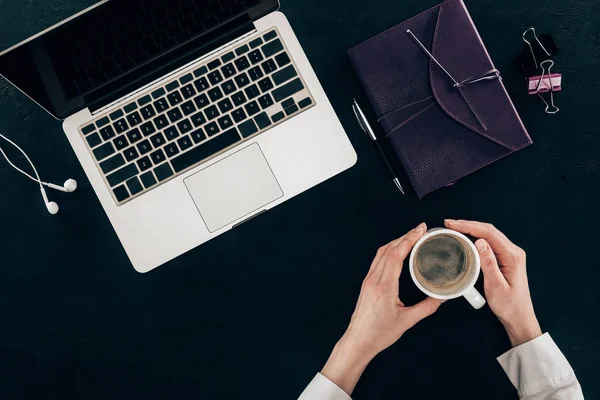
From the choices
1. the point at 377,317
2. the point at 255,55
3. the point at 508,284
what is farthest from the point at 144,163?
the point at 508,284

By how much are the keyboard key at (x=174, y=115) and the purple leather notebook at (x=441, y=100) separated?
1.43 ft

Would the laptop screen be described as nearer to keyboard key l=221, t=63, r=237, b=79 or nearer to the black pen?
keyboard key l=221, t=63, r=237, b=79

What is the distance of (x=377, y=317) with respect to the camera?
1.01 m

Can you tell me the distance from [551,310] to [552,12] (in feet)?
2.22

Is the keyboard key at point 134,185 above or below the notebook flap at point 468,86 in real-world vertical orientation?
above

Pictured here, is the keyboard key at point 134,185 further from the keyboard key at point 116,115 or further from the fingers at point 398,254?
the fingers at point 398,254

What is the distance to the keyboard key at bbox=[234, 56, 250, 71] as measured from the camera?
1055mm

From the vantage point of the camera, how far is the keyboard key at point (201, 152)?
106 cm

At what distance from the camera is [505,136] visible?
100 cm

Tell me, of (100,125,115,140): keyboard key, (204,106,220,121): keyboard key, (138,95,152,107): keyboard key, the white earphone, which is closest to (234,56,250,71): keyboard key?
(204,106,220,121): keyboard key

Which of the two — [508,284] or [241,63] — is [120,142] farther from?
[508,284]

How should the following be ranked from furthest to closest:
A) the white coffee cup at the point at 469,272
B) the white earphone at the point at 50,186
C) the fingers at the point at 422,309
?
the white earphone at the point at 50,186
the fingers at the point at 422,309
the white coffee cup at the point at 469,272

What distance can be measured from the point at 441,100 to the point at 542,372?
607 mm

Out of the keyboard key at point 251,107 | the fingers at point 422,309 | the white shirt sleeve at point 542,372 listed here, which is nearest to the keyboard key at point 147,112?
the keyboard key at point 251,107
